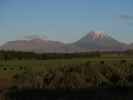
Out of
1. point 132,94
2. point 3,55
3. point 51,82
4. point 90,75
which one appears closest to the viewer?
point 132,94

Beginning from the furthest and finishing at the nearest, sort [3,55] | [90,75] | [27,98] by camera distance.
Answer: [3,55] → [90,75] → [27,98]

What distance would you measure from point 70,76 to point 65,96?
20115 mm

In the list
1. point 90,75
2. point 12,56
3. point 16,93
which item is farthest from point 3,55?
point 16,93

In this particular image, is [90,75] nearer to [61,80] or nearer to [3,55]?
[61,80]

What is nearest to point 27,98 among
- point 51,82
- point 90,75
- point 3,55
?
point 51,82

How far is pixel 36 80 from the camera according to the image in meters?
40.3

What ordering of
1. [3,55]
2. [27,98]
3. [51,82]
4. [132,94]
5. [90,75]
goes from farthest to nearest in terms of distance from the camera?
[3,55] → [90,75] → [51,82] → [27,98] → [132,94]

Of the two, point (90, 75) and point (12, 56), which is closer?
point (90, 75)

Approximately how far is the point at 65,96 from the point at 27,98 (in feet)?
6.76

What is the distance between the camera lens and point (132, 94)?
20.5m

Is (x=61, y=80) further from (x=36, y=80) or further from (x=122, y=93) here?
(x=122, y=93)

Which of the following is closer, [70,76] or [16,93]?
[16,93]

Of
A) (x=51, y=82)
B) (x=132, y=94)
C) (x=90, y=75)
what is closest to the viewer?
(x=132, y=94)

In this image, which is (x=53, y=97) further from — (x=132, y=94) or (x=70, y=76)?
(x=70, y=76)
